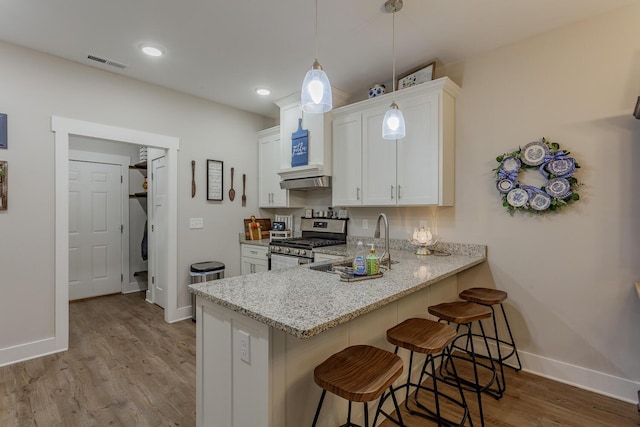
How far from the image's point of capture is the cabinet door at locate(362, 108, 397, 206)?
10.0ft

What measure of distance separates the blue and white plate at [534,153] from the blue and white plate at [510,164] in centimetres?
5

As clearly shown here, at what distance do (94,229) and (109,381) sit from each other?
313 cm

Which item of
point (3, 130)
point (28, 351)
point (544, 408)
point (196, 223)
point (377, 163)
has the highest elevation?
point (3, 130)

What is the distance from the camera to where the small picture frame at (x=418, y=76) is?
2861 millimetres

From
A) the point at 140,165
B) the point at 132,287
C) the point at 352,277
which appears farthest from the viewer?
the point at 132,287

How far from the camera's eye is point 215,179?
411cm

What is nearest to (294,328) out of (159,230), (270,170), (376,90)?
(376,90)

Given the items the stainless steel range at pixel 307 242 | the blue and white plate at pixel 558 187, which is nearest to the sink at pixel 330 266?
the stainless steel range at pixel 307 242

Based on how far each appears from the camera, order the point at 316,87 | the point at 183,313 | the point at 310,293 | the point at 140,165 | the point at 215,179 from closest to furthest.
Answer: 1. the point at 310,293
2. the point at 316,87
3. the point at 183,313
4. the point at 215,179
5. the point at 140,165

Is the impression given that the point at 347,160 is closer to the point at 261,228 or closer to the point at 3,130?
the point at 261,228

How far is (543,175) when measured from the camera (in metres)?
2.48

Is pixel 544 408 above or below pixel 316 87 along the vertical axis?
below

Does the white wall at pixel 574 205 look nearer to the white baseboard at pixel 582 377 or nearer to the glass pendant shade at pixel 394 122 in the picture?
the white baseboard at pixel 582 377

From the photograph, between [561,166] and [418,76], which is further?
[418,76]
